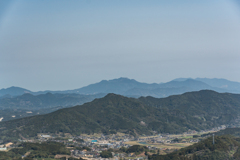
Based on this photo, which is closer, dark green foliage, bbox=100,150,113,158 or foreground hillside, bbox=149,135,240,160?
foreground hillside, bbox=149,135,240,160

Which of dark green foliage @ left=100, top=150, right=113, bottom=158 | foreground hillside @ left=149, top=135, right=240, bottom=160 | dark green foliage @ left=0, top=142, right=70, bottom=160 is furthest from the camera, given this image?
dark green foliage @ left=100, top=150, right=113, bottom=158

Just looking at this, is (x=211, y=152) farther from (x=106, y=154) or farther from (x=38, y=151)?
(x=38, y=151)

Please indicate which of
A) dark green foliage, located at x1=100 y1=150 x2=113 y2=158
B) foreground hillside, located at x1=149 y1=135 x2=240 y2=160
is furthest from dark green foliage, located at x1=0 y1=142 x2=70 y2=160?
foreground hillside, located at x1=149 y1=135 x2=240 y2=160

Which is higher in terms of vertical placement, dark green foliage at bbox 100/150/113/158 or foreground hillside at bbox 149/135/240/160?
foreground hillside at bbox 149/135/240/160

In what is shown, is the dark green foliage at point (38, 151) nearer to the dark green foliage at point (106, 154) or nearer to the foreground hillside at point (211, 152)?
the dark green foliage at point (106, 154)

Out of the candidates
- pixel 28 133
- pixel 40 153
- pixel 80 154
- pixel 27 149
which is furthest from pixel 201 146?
pixel 28 133

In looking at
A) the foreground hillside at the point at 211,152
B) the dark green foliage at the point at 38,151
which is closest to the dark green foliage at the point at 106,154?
the dark green foliage at the point at 38,151

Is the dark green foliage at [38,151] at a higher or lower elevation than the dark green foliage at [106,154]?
higher

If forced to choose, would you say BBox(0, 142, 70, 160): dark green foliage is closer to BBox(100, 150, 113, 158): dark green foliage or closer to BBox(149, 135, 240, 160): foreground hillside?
BBox(100, 150, 113, 158): dark green foliage

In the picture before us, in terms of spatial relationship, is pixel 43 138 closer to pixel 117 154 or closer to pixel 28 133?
pixel 28 133

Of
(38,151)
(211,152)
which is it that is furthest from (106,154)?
(211,152)

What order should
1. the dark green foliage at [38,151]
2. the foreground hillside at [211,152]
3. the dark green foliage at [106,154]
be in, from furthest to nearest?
1. the dark green foliage at [106,154]
2. the dark green foliage at [38,151]
3. the foreground hillside at [211,152]
